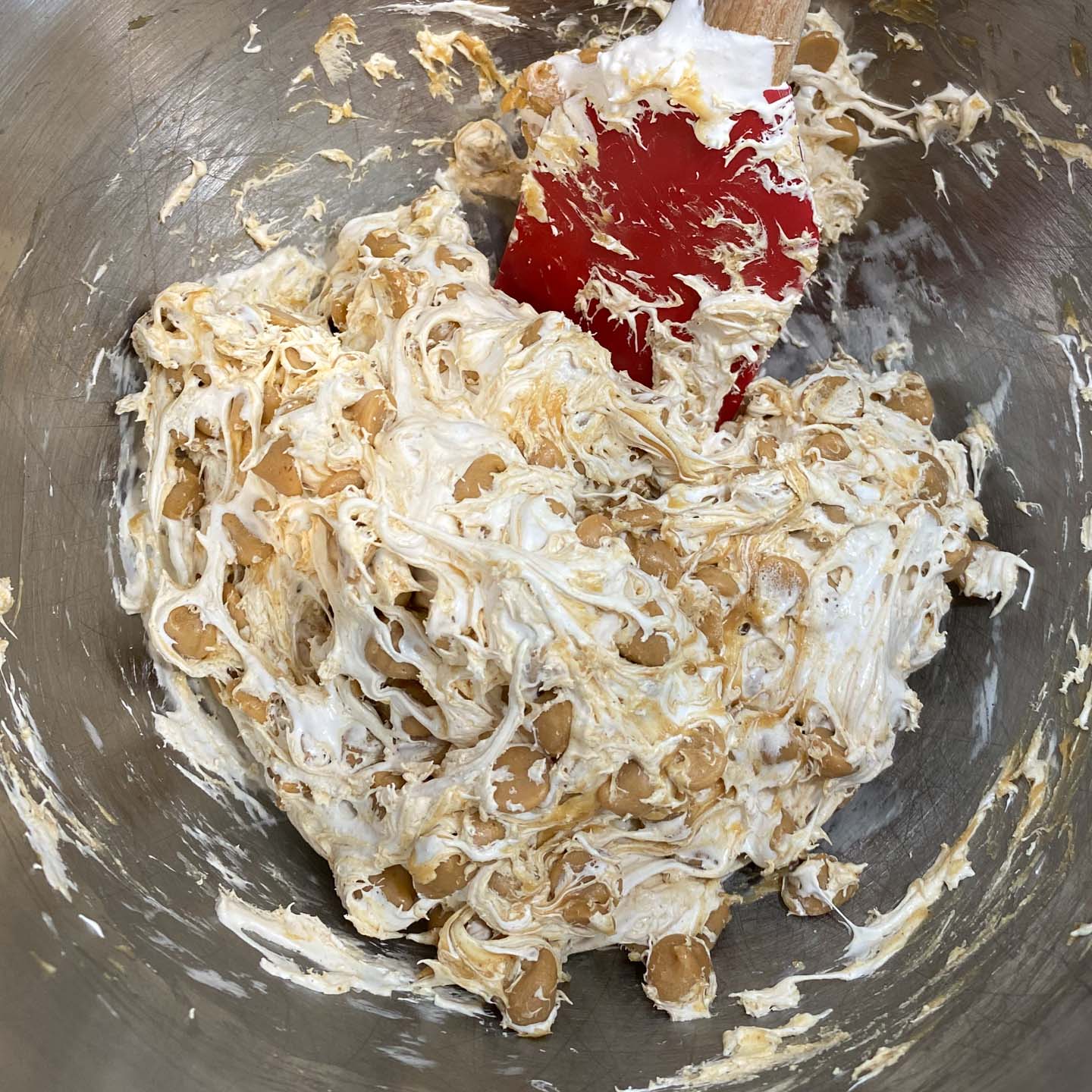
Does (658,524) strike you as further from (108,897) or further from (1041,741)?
(108,897)

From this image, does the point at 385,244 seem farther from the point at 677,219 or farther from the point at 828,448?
the point at 828,448

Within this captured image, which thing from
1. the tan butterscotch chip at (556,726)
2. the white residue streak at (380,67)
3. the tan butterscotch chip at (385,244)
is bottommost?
the tan butterscotch chip at (556,726)

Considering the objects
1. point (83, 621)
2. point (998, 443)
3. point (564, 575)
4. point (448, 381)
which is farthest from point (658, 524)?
point (83, 621)

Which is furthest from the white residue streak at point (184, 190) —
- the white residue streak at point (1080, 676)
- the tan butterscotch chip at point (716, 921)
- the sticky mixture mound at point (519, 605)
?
the white residue streak at point (1080, 676)

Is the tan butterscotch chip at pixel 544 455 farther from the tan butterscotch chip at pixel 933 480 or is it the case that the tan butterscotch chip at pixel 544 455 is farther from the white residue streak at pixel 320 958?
the white residue streak at pixel 320 958

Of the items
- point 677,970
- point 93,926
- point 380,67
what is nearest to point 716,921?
point 677,970

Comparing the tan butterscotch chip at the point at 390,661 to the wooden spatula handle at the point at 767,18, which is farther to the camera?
the tan butterscotch chip at the point at 390,661
